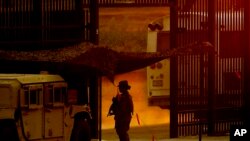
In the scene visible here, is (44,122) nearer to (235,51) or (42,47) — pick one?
(42,47)

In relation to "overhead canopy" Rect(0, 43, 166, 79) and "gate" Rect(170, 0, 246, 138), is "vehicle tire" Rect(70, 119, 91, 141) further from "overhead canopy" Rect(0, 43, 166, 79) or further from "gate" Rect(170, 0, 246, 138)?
"gate" Rect(170, 0, 246, 138)

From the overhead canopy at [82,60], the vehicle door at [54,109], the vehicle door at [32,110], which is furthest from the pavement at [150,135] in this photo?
the vehicle door at [32,110]

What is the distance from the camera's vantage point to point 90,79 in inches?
708

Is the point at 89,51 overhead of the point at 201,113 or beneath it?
overhead

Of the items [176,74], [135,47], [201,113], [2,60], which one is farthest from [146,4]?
[135,47]

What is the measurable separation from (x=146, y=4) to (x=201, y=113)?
314 centimetres

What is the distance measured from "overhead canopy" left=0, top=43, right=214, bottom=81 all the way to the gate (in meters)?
2.52

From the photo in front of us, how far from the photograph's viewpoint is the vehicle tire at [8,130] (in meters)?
13.7

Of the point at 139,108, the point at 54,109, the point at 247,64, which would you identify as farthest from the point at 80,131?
the point at 139,108

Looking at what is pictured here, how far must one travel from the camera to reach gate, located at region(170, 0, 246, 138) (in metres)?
18.5

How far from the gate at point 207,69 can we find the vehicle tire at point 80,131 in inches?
123

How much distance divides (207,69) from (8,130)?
22.5 ft

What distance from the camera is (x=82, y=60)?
47.5ft

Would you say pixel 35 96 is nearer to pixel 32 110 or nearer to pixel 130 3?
pixel 32 110
